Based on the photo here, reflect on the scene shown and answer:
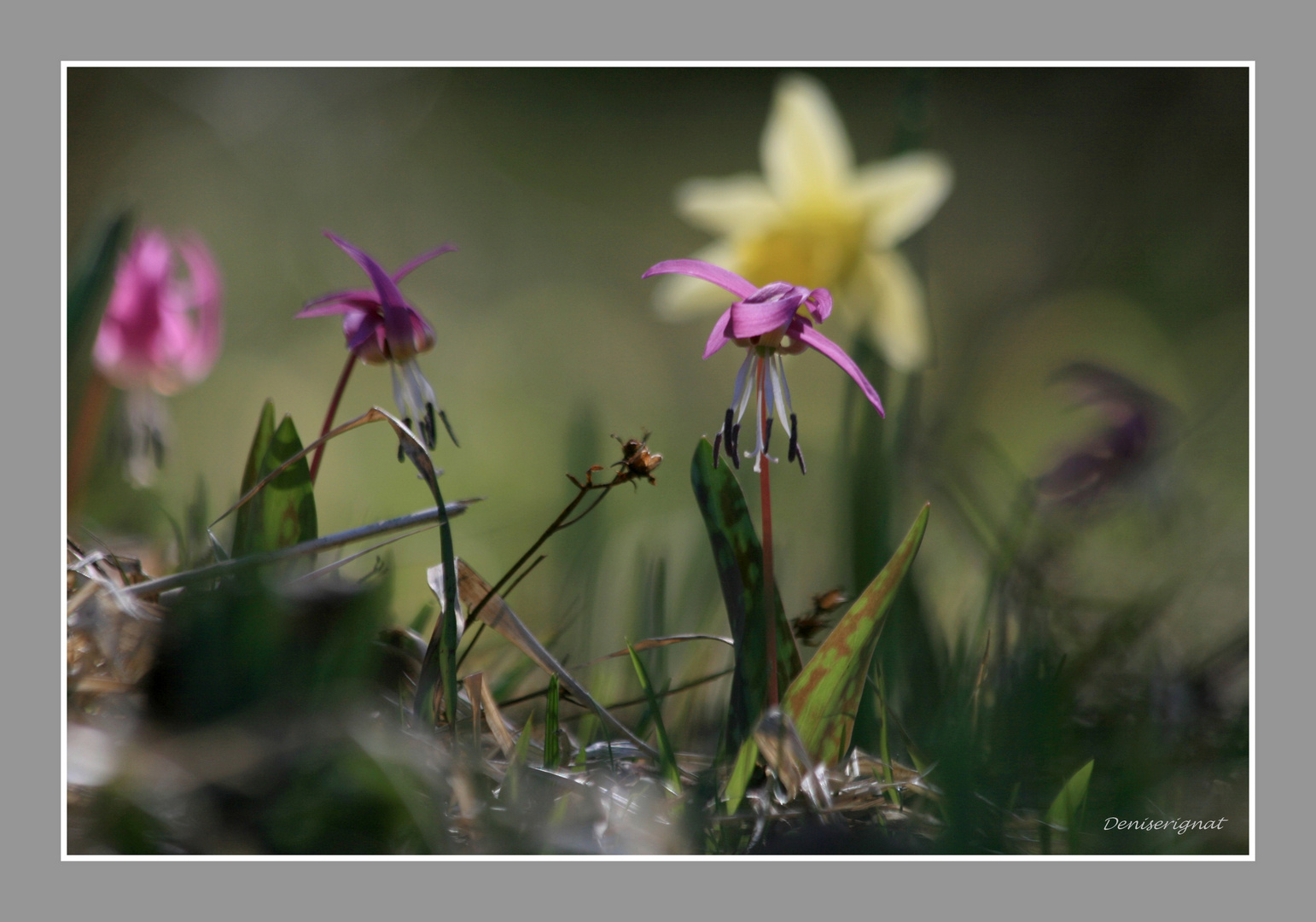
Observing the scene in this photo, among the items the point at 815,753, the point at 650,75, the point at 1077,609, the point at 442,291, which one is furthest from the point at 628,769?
the point at 442,291

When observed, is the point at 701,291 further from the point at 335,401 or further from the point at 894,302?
the point at 335,401

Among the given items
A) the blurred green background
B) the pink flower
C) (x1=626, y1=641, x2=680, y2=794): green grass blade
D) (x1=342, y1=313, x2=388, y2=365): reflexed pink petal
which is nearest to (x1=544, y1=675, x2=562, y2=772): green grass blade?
(x1=626, y1=641, x2=680, y2=794): green grass blade

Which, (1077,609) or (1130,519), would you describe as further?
(1130,519)

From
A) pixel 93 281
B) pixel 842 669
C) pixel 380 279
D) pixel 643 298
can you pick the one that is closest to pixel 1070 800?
pixel 842 669

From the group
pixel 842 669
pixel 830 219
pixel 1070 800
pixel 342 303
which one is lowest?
pixel 1070 800

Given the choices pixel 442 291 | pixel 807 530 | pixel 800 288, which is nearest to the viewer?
pixel 800 288

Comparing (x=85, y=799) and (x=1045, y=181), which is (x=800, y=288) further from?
(x=1045, y=181)
